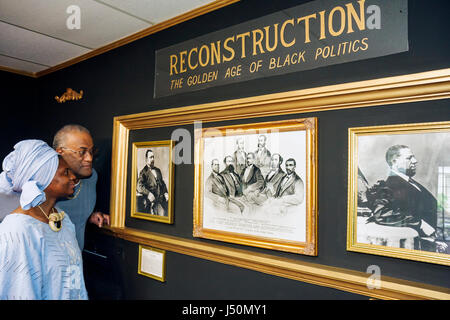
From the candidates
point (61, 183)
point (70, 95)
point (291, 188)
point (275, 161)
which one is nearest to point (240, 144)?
point (275, 161)

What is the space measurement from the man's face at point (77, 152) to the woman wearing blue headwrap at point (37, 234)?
515mm

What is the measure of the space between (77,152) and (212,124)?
41.9 inches

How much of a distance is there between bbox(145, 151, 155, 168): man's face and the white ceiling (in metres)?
0.99

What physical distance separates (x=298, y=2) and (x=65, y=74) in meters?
2.50

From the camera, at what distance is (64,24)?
7.92ft

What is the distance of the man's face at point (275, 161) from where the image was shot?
5.81 ft

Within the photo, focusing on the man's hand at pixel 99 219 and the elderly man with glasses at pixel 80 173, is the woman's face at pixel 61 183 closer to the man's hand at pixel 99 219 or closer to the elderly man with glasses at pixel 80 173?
the elderly man with glasses at pixel 80 173

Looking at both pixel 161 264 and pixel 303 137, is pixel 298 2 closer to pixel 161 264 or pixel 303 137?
pixel 303 137

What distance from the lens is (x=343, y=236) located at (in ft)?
5.07

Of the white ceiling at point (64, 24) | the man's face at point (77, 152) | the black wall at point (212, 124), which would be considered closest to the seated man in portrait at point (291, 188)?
the black wall at point (212, 124)

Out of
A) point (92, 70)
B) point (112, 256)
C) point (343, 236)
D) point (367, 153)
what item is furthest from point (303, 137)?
point (92, 70)

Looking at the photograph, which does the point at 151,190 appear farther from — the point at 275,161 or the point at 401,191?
the point at 401,191

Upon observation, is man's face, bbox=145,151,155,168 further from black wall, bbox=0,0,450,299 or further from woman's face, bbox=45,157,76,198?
woman's face, bbox=45,157,76,198

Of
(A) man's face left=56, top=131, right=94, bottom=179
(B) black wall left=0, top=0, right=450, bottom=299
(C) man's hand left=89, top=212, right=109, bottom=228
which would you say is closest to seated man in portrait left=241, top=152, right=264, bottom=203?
(B) black wall left=0, top=0, right=450, bottom=299
